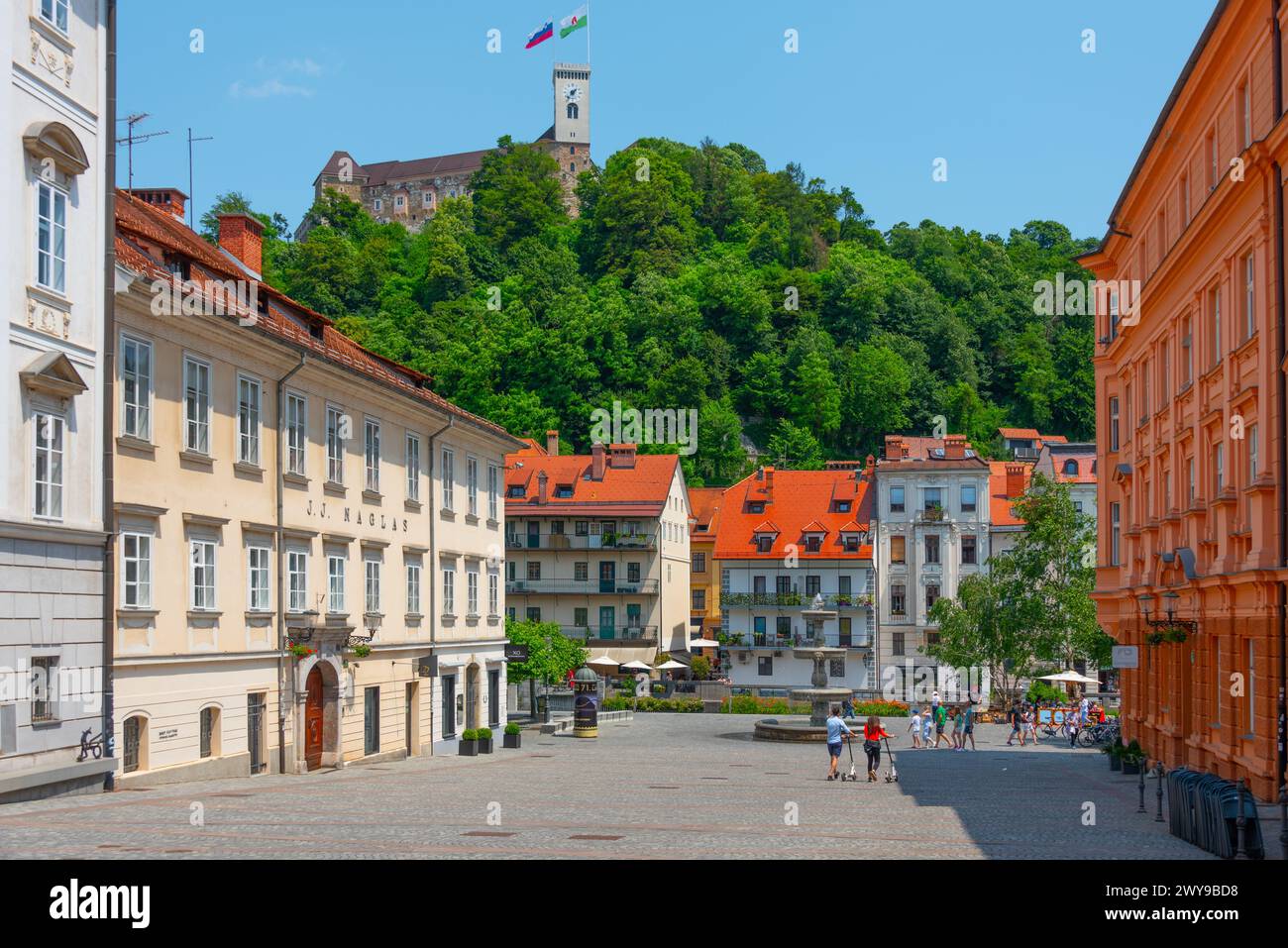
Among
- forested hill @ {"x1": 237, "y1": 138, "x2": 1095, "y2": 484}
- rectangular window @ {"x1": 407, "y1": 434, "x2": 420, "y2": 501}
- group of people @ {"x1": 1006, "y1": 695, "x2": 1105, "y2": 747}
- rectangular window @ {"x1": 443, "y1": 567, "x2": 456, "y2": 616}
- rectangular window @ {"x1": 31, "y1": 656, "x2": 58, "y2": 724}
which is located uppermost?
forested hill @ {"x1": 237, "y1": 138, "x2": 1095, "y2": 484}

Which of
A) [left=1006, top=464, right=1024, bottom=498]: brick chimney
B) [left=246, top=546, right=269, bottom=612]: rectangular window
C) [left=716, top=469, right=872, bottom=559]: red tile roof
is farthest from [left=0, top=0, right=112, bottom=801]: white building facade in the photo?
[left=1006, top=464, right=1024, bottom=498]: brick chimney

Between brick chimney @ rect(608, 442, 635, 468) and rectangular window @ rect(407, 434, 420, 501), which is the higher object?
brick chimney @ rect(608, 442, 635, 468)

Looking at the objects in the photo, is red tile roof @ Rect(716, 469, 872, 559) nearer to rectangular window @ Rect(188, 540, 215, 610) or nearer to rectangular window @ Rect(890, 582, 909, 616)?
rectangular window @ Rect(890, 582, 909, 616)

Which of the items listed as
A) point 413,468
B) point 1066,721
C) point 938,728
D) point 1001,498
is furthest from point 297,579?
point 1001,498

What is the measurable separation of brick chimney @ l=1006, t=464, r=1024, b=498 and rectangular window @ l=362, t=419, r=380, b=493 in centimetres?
5178

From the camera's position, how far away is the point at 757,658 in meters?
81.3

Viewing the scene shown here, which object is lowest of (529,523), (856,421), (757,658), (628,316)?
(757,658)

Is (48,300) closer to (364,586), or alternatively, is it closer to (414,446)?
(364,586)

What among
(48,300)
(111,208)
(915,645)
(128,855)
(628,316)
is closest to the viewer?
(128,855)

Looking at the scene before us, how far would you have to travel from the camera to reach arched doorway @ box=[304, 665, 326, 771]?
32.5 meters

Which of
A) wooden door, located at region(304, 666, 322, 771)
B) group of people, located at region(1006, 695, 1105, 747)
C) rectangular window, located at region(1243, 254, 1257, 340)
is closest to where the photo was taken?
rectangular window, located at region(1243, 254, 1257, 340)
